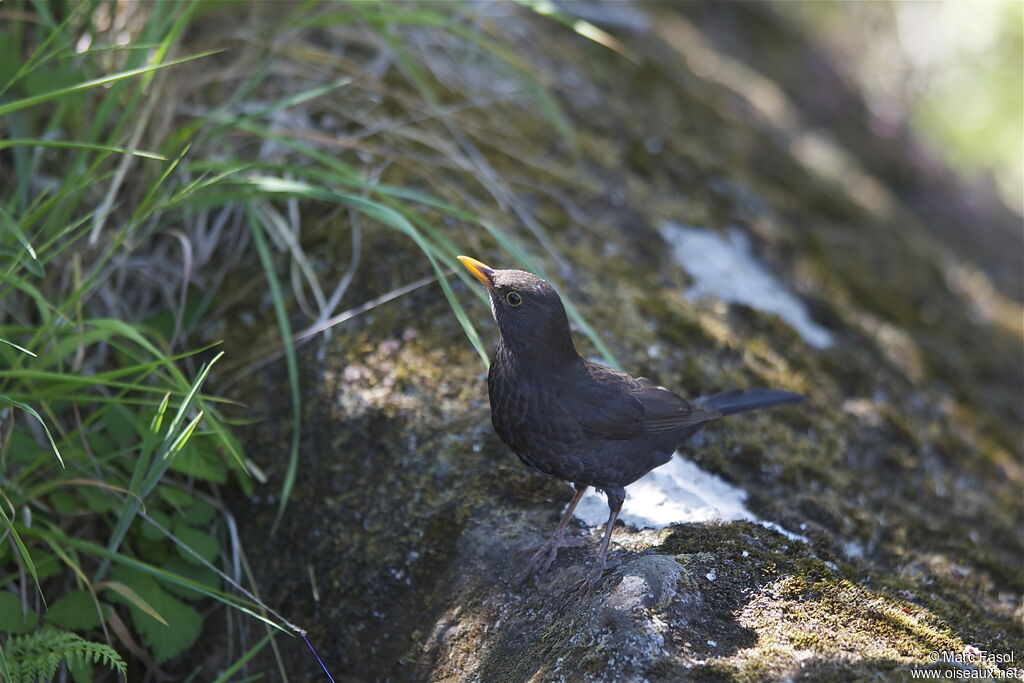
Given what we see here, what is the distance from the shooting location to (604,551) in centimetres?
278

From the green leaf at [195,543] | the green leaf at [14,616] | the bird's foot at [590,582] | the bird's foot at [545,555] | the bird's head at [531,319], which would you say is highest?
the bird's head at [531,319]

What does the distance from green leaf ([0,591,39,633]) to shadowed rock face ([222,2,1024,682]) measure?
74 cm

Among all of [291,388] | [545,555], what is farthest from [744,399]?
[291,388]

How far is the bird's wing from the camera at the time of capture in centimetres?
298

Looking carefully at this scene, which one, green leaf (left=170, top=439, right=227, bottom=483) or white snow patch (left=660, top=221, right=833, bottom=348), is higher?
white snow patch (left=660, top=221, right=833, bottom=348)

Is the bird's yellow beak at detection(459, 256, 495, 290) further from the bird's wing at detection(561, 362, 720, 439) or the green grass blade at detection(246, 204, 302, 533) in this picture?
the green grass blade at detection(246, 204, 302, 533)

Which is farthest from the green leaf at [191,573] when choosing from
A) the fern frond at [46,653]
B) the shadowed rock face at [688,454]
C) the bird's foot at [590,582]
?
the bird's foot at [590,582]

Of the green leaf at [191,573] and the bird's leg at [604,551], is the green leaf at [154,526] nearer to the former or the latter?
the green leaf at [191,573]

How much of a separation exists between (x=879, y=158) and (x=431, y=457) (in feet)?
17.7

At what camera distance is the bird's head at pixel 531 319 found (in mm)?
3043

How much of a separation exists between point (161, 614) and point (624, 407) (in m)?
1.69

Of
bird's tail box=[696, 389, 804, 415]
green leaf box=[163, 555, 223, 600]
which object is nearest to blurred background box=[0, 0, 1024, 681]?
green leaf box=[163, 555, 223, 600]

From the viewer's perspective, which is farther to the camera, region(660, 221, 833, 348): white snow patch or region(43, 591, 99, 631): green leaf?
region(660, 221, 833, 348): white snow patch

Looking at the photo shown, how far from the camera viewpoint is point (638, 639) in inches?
95.7
